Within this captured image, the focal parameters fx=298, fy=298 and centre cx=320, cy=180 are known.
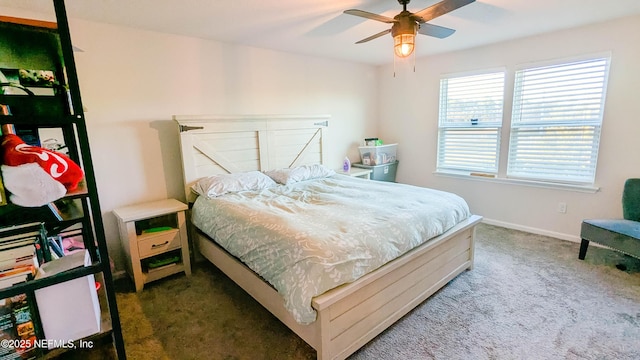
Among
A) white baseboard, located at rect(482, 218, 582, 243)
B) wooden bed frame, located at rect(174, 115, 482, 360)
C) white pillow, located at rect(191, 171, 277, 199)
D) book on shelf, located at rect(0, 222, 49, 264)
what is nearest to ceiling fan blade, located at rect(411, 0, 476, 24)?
wooden bed frame, located at rect(174, 115, 482, 360)

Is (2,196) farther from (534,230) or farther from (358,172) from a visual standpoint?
(534,230)

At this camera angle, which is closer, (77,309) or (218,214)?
(77,309)

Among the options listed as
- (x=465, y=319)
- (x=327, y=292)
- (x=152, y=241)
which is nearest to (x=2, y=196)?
(x=327, y=292)

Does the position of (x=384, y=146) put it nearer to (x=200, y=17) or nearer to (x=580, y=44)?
(x=580, y=44)

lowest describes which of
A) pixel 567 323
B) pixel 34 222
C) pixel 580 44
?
pixel 567 323

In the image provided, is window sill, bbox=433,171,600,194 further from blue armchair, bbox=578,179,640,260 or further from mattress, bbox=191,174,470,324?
mattress, bbox=191,174,470,324

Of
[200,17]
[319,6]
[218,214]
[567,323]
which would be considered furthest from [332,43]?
[567,323]

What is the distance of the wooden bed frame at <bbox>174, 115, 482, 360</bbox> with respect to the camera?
1.73 m

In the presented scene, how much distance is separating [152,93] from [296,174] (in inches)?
65.7

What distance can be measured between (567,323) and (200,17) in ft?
11.9

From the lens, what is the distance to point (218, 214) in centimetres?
253

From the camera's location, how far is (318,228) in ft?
6.39

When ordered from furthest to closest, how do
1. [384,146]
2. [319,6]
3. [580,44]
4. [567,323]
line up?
[384,146], [580,44], [319,6], [567,323]

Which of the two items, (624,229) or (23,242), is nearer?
(23,242)
